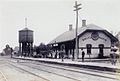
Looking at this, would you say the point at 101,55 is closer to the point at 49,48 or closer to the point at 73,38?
the point at 73,38

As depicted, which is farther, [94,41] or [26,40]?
[26,40]

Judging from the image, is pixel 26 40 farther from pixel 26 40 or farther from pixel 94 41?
pixel 94 41

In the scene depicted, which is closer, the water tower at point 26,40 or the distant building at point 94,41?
the distant building at point 94,41

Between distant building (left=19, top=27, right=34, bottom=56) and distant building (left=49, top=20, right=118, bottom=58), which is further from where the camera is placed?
distant building (left=19, top=27, right=34, bottom=56)

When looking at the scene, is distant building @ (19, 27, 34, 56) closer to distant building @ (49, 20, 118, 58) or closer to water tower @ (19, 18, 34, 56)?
water tower @ (19, 18, 34, 56)

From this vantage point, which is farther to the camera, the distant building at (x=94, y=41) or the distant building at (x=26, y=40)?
the distant building at (x=26, y=40)

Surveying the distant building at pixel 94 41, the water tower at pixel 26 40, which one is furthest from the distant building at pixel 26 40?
the distant building at pixel 94 41

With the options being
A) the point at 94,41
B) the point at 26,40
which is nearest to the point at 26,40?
the point at 26,40

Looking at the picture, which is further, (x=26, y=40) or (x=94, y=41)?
(x=26, y=40)

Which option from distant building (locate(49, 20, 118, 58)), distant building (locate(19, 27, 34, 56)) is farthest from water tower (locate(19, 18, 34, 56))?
distant building (locate(49, 20, 118, 58))

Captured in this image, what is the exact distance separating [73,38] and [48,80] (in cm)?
3352

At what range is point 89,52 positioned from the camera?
50.8m

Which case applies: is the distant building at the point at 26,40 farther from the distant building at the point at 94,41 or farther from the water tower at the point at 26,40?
the distant building at the point at 94,41

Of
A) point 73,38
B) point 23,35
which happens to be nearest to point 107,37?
point 73,38
